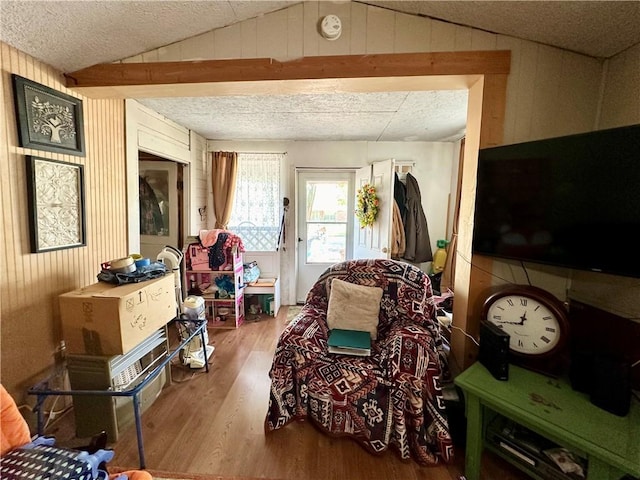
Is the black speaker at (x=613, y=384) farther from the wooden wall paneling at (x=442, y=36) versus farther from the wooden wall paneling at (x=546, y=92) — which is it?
the wooden wall paneling at (x=442, y=36)

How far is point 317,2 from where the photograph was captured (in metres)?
1.54

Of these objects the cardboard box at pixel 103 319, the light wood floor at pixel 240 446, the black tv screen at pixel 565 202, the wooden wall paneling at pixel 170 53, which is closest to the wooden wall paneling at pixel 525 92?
the black tv screen at pixel 565 202

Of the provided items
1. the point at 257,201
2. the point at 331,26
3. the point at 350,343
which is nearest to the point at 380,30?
the point at 331,26

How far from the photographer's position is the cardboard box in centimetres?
148

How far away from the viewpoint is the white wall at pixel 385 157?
3521 mm

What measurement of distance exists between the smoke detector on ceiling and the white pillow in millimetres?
1578

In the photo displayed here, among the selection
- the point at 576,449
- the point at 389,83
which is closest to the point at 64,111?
the point at 389,83

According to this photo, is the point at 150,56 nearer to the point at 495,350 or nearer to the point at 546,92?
the point at 546,92

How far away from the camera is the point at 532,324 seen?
1.38m

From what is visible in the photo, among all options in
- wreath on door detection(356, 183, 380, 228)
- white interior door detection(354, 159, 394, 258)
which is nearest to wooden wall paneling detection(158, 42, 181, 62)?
white interior door detection(354, 159, 394, 258)

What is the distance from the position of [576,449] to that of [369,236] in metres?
2.48

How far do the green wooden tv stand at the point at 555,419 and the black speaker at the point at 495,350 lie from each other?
36 millimetres

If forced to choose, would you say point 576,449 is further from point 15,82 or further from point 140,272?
point 15,82

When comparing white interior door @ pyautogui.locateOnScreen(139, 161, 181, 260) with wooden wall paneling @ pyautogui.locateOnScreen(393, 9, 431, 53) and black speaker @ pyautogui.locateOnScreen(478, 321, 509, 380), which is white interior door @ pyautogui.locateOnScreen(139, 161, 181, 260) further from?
black speaker @ pyautogui.locateOnScreen(478, 321, 509, 380)
